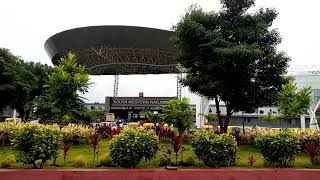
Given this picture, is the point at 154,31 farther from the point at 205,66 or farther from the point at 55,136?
the point at 55,136

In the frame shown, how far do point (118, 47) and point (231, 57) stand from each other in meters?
30.9

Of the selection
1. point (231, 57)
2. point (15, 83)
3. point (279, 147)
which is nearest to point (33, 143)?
point (279, 147)

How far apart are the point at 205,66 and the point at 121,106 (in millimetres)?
48422

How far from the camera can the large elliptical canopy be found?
44.9 metres

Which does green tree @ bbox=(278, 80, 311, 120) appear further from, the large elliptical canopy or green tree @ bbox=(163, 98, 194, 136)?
the large elliptical canopy

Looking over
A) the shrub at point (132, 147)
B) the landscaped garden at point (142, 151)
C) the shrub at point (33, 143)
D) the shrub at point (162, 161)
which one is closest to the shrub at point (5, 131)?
the landscaped garden at point (142, 151)

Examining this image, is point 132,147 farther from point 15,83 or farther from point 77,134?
point 15,83

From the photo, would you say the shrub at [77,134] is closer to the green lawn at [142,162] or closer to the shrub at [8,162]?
the green lawn at [142,162]

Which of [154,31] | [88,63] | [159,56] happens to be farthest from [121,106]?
[154,31]

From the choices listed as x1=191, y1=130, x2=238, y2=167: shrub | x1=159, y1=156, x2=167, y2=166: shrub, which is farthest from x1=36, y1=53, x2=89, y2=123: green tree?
x1=191, y1=130, x2=238, y2=167: shrub

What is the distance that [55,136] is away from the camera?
34.3ft

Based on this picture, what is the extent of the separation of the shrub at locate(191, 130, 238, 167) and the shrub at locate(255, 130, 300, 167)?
1.23 meters

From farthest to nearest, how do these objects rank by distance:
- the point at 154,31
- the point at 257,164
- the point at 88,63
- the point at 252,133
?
the point at 88,63
the point at 154,31
the point at 252,133
the point at 257,164

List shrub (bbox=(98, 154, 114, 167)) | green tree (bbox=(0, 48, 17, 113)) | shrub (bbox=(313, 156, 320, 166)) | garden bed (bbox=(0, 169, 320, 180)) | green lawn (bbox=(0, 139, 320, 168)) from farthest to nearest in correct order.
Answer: green tree (bbox=(0, 48, 17, 113)) → shrub (bbox=(313, 156, 320, 166)) → green lawn (bbox=(0, 139, 320, 168)) → shrub (bbox=(98, 154, 114, 167)) → garden bed (bbox=(0, 169, 320, 180))
